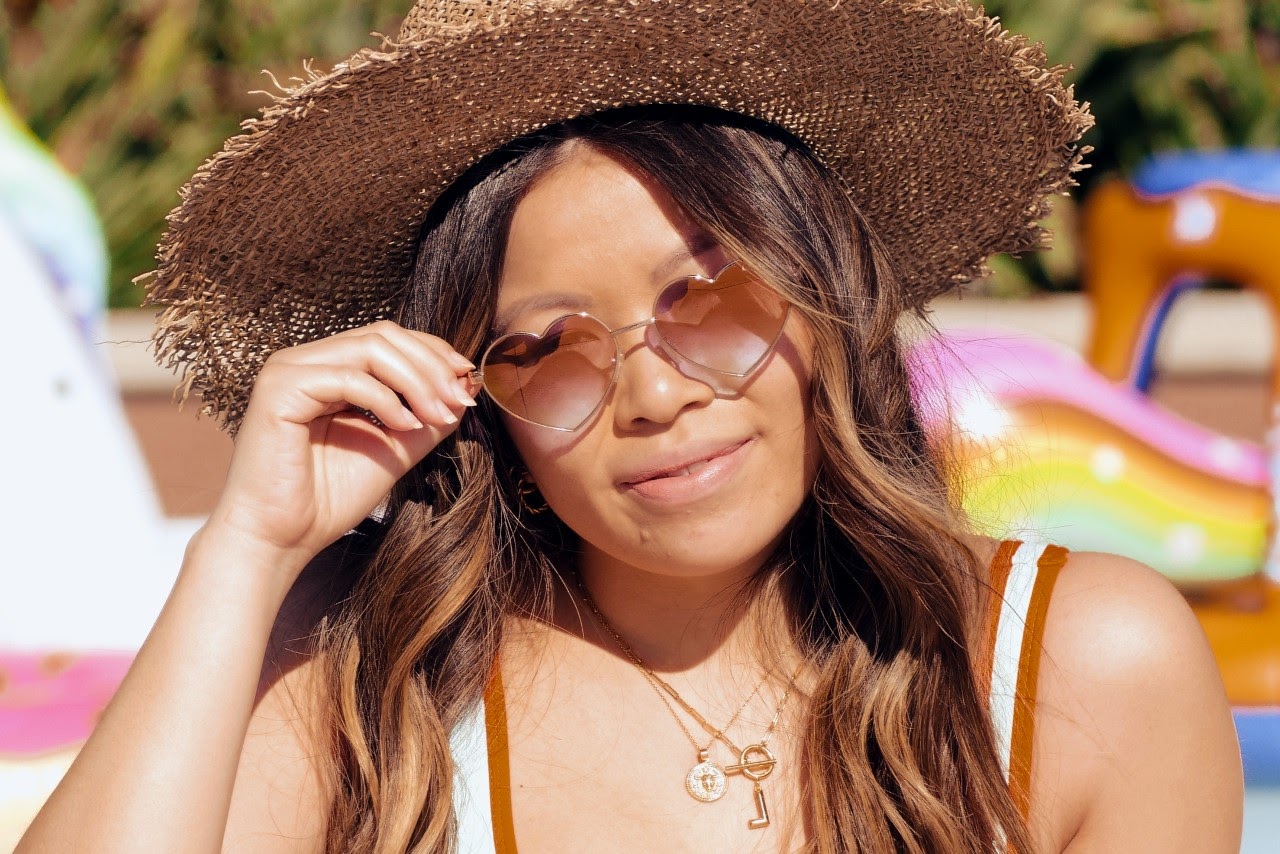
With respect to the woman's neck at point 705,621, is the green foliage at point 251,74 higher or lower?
higher

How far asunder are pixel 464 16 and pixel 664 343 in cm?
51

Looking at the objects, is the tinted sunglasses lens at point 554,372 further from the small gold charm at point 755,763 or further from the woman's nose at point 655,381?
the small gold charm at point 755,763

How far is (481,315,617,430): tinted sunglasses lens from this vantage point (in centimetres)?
173

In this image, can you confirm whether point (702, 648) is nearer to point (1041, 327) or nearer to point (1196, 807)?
point (1196, 807)

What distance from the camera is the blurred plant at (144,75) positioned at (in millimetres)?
5266

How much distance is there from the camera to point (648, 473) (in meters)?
1.75

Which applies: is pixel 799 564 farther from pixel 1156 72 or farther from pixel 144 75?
pixel 144 75

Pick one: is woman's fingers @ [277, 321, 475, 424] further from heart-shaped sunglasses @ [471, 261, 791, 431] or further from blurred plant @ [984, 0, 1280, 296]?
A: blurred plant @ [984, 0, 1280, 296]

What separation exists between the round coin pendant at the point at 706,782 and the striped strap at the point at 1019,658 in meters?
0.41

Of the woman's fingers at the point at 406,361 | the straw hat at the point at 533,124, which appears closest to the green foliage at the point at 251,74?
the straw hat at the point at 533,124

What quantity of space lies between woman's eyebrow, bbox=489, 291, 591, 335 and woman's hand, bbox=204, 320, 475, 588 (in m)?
0.08

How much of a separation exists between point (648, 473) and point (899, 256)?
0.72 m

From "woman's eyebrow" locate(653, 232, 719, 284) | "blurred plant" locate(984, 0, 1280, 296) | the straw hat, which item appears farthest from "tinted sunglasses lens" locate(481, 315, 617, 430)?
"blurred plant" locate(984, 0, 1280, 296)

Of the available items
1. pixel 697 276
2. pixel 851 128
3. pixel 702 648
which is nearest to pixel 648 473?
pixel 697 276
